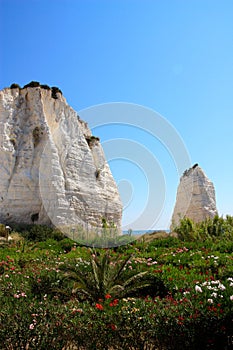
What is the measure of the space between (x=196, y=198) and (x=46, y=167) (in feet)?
41.9

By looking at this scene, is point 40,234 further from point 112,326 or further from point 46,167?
point 112,326

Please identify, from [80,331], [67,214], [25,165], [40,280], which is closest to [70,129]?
[25,165]

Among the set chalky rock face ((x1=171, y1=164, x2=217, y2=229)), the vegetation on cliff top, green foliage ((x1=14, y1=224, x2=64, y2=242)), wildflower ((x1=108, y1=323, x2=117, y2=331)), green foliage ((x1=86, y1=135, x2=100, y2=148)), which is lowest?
wildflower ((x1=108, y1=323, x2=117, y2=331))

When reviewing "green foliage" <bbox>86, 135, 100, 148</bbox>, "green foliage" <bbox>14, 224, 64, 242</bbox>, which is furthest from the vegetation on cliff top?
"green foliage" <bbox>14, 224, 64, 242</bbox>

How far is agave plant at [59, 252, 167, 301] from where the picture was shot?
16.9 ft

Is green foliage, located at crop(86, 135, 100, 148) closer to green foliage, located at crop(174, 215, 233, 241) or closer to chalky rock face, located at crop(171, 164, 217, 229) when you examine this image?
chalky rock face, located at crop(171, 164, 217, 229)

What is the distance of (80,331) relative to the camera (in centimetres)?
325

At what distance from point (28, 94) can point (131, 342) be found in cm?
2020

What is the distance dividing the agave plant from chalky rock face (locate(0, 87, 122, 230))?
43.1 feet

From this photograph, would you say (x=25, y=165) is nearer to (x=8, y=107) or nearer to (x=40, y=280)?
(x=8, y=107)

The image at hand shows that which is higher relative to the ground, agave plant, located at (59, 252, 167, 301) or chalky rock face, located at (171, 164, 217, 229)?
chalky rock face, located at (171, 164, 217, 229)

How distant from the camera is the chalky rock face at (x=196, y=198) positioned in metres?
26.3

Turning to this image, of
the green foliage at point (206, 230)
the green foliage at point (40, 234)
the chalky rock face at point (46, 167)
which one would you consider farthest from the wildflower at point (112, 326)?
the chalky rock face at point (46, 167)

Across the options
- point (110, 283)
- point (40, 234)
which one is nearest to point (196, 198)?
point (40, 234)
